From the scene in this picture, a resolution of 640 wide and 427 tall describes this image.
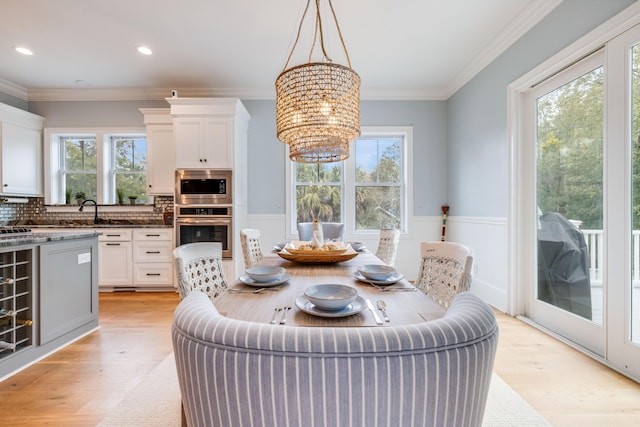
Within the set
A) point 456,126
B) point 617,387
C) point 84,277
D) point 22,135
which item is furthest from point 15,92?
point 617,387

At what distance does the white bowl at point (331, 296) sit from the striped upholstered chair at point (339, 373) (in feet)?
1.71

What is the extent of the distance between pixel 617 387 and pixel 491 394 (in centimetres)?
77

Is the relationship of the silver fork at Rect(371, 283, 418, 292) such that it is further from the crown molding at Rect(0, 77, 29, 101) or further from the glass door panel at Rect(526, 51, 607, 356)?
the crown molding at Rect(0, 77, 29, 101)

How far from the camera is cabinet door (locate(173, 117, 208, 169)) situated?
12.5 feet

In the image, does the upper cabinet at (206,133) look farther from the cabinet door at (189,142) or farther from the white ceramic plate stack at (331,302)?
the white ceramic plate stack at (331,302)

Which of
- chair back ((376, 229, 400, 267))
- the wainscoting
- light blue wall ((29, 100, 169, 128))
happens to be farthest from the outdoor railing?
light blue wall ((29, 100, 169, 128))

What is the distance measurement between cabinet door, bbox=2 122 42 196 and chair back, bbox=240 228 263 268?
349cm

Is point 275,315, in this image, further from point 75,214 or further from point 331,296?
point 75,214

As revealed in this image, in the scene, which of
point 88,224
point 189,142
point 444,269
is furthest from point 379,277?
point 88,224

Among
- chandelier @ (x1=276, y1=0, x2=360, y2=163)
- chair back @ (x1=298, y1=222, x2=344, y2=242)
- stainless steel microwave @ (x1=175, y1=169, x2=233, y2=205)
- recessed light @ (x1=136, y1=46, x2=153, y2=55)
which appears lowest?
chair back @ (x1=298, y1=222, x2=344, y2=242)

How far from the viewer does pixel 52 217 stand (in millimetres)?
4363

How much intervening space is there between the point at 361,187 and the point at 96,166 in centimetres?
384

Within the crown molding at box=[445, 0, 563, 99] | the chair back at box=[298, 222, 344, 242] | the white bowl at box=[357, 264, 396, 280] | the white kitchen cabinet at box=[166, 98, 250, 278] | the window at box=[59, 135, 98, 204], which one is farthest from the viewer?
the window at box=[59, 135, 98, 204]

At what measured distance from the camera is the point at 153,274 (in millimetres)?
3916
